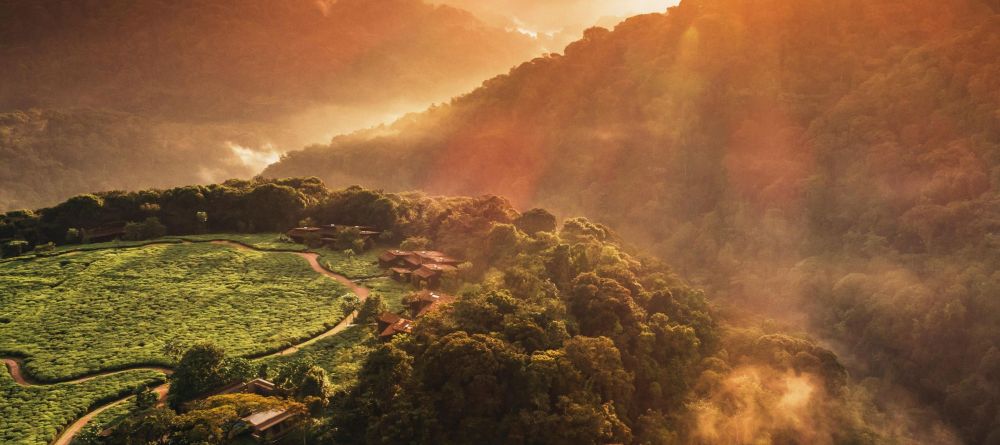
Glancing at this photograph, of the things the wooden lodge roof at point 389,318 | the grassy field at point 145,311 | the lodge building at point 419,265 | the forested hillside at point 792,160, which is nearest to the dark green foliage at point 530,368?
the wooden lodge roof at point 389,318

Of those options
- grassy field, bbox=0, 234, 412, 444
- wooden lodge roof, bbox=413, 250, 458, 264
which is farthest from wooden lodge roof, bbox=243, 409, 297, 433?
wooden lodge roof, bbox=413, 250, 458, 264

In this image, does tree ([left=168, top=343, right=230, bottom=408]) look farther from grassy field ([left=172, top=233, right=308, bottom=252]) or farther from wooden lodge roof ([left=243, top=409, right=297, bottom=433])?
grassy field ([left=172, top=233, right=308, bottom=252])

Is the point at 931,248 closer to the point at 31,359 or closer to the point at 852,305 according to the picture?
the point at 852,305

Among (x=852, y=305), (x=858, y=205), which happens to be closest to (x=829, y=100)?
(x=858, y=205)

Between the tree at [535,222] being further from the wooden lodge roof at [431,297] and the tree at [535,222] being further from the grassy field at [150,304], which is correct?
the grassy field at [150,304]

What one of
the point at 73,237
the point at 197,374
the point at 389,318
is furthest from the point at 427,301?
the point at 73,237

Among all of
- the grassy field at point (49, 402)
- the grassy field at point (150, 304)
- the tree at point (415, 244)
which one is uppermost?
the tree at point (415, 244)

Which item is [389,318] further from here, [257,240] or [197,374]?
[257,240]
